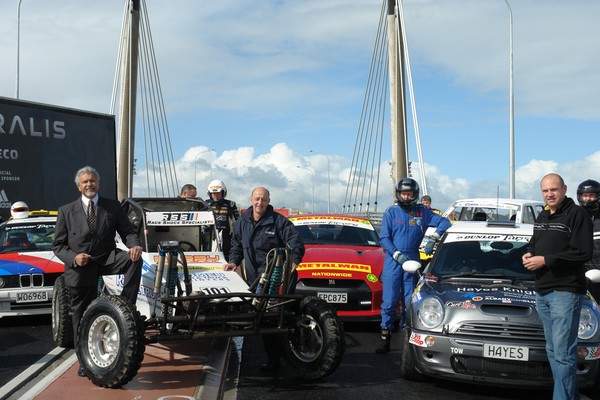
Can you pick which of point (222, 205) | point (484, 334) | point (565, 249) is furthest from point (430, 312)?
point (222, 205)

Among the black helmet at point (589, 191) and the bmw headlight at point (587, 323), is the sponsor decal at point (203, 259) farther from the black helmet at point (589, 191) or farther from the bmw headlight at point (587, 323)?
the black helmet at point (589, 191)

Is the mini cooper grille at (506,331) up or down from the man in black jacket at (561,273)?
down

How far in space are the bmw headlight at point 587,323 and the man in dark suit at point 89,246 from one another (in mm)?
3751

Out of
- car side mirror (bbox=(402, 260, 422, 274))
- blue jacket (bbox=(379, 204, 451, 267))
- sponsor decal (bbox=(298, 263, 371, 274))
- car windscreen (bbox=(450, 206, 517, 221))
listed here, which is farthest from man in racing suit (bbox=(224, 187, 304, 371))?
car windscreen (bbox=(450, 206, 517, 221))

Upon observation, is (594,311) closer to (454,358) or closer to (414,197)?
(454,358)

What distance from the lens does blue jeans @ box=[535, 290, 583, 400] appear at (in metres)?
5.52

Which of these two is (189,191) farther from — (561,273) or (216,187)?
(561,273)

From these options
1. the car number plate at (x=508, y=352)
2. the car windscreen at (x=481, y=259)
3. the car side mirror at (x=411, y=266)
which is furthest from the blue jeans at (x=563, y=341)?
the car side mirror at (x=411, y=266)

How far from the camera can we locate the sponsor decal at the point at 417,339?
6395mm

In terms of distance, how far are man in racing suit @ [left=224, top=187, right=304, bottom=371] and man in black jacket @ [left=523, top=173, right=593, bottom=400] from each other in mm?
2364

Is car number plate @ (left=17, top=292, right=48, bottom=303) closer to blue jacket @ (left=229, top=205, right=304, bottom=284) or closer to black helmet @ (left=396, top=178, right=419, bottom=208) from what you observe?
blue jacket @ (left=229, top=205, right=304, bottom=284)

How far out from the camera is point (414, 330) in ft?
21.4

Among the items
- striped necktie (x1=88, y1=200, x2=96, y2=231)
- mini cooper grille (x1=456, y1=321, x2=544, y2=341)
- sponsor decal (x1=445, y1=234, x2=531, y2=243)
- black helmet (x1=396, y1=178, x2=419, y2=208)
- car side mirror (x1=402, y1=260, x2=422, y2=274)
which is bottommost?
mini cooper grille (x1=456, y1=321, x2=544, y2=341)

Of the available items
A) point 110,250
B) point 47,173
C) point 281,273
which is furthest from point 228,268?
point 47,173
